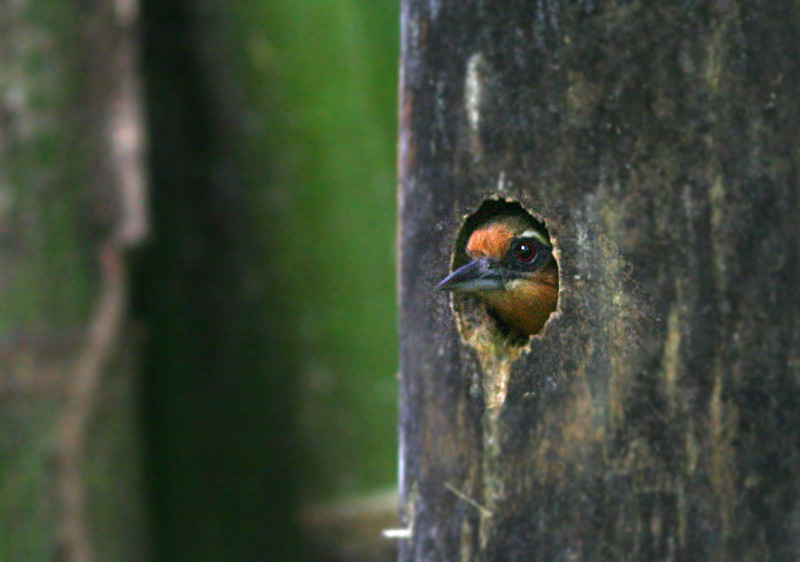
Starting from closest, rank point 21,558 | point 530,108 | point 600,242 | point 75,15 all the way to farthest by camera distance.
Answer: point 600,242, point 530,108, point 21,558, point 75,15

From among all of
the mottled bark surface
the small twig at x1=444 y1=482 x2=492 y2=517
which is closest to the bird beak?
the mottled bark surface

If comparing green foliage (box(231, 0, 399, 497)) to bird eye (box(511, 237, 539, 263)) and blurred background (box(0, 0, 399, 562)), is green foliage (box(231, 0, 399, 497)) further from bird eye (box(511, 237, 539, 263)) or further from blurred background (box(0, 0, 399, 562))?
bird eye (box(511, 237, 539, 263))

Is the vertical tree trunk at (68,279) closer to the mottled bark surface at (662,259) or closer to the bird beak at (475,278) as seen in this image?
the mottled bark surface at (662,259)

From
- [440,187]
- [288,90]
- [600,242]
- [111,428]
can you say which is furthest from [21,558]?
[600,242]

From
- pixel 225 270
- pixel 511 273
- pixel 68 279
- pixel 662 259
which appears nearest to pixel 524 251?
pixel 511 273

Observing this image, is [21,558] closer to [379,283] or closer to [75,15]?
[379,283]

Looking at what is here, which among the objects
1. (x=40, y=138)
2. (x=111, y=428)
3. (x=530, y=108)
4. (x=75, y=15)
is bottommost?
(x=111, y=428)

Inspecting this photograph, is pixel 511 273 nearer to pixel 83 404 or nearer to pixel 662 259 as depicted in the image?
pixel 662 259
